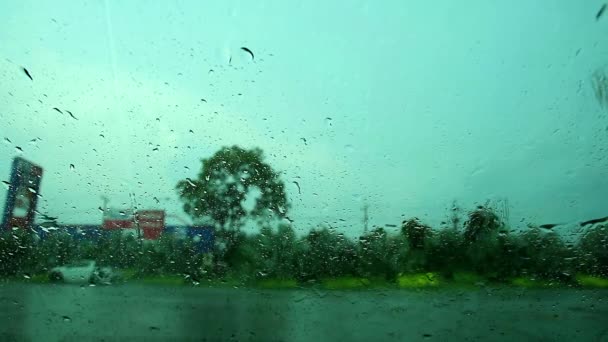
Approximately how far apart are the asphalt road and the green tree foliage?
0.91m

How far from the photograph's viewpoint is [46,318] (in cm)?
659

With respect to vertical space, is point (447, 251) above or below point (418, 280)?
above

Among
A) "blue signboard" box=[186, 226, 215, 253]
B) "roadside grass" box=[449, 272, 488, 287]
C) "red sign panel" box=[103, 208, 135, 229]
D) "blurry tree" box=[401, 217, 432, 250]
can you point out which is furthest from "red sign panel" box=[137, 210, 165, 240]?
"roadside grass" box=[449, 272, 488, 287]

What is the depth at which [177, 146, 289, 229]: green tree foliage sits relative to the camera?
6.63 metres

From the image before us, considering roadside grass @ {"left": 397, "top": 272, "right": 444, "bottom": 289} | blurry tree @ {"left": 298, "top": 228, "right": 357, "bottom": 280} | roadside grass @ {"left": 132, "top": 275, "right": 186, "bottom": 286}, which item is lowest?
roadside grass @ {"left": 132, "top": 275, "right": 186, "bottom": 286}

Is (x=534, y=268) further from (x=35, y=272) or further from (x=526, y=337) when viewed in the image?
(x=35, y=272)

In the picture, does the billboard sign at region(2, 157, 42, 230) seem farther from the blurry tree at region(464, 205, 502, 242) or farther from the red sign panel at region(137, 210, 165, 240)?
the blurry tree at region(464, 205, 502, 242)

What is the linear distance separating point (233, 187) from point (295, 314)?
163 cm

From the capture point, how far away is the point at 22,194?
683cm

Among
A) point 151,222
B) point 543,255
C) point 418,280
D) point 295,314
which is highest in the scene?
point 151,222

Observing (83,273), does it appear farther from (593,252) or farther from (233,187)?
(593,252)

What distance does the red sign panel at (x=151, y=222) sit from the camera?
6.61m

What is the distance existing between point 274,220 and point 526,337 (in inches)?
121

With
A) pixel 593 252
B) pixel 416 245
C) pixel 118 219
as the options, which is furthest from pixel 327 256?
pixel 593 252
